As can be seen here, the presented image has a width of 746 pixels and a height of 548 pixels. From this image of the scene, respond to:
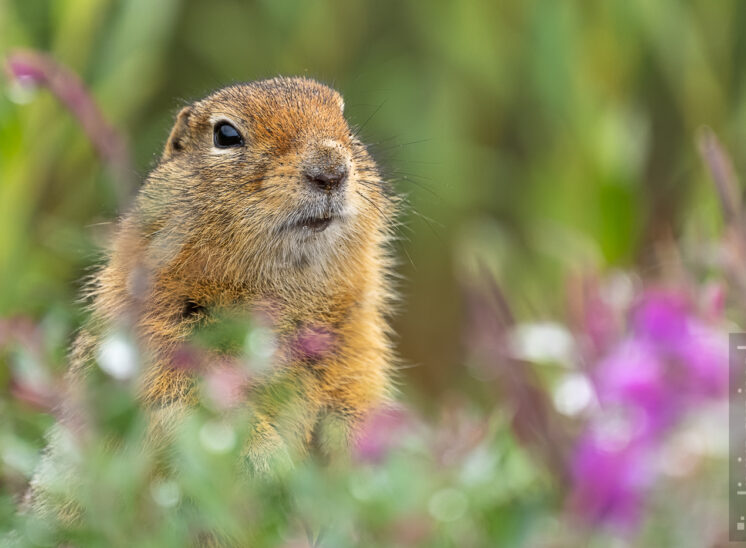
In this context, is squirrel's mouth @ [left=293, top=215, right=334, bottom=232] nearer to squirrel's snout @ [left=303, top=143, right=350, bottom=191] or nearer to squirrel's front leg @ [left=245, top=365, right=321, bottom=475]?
squirrel's snout @ [left=303, top=143, right=350, bottom=191]

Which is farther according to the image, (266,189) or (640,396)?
(266,189)

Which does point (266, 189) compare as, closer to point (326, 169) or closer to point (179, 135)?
point (326, 169)

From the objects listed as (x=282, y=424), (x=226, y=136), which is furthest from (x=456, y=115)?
(x=282, y=424)

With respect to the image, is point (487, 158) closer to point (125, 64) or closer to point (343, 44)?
point (343, 44)

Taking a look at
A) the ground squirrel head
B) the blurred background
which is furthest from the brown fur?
the blurred background

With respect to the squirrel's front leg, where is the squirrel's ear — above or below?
above

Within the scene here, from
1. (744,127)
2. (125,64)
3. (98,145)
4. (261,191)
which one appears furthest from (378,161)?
(744,127)

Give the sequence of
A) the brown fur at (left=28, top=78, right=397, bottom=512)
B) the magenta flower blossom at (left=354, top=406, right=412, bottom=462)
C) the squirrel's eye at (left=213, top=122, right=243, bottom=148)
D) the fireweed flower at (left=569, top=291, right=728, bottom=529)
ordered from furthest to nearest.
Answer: the squirrel's eye at (left=213, top=122, right=243, bottom=148) < the brown fur at (left=28, top=78, right=397, bottom=512) < the magenta flower blossom at (left=354, top=406, right=412, bottom=462) < the fireweed flower at (left=569, top=291, right=728, bottom=529)
